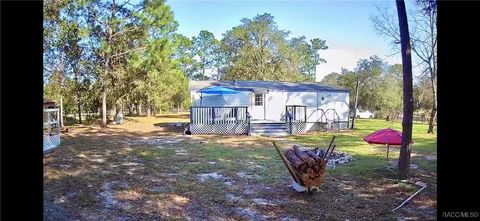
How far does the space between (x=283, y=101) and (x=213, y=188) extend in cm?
1102

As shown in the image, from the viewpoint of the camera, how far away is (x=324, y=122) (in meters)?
15.4

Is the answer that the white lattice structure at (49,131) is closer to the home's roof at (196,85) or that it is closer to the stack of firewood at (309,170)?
the stack of firewood at (309,170)

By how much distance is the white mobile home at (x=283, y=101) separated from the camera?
15305 millimetres

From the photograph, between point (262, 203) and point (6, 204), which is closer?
point (6, 204)

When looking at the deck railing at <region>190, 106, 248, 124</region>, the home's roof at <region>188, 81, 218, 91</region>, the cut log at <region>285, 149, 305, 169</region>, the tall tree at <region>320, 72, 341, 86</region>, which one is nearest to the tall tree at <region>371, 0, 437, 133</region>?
the deck railing at <region>190, 106, 248, 124</region>

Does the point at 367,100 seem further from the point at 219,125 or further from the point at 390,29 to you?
the point at 219,125

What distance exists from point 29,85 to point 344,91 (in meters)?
16.1

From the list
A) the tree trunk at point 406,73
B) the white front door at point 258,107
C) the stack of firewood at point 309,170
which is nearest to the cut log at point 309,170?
the stack of firewood at point 309,170

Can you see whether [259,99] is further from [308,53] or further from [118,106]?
[308,53]

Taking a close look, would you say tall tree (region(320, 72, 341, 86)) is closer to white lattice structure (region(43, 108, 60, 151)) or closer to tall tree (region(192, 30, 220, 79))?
tall tree (region(192, 30, 220, 79))

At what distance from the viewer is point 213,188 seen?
17.0 feet

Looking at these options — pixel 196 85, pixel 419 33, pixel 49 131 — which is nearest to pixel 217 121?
pixel 196 85

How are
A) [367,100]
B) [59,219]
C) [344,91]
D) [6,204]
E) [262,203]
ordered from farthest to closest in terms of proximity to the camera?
[367,100], [344,91], [262,203], [59,219], [6,204]
